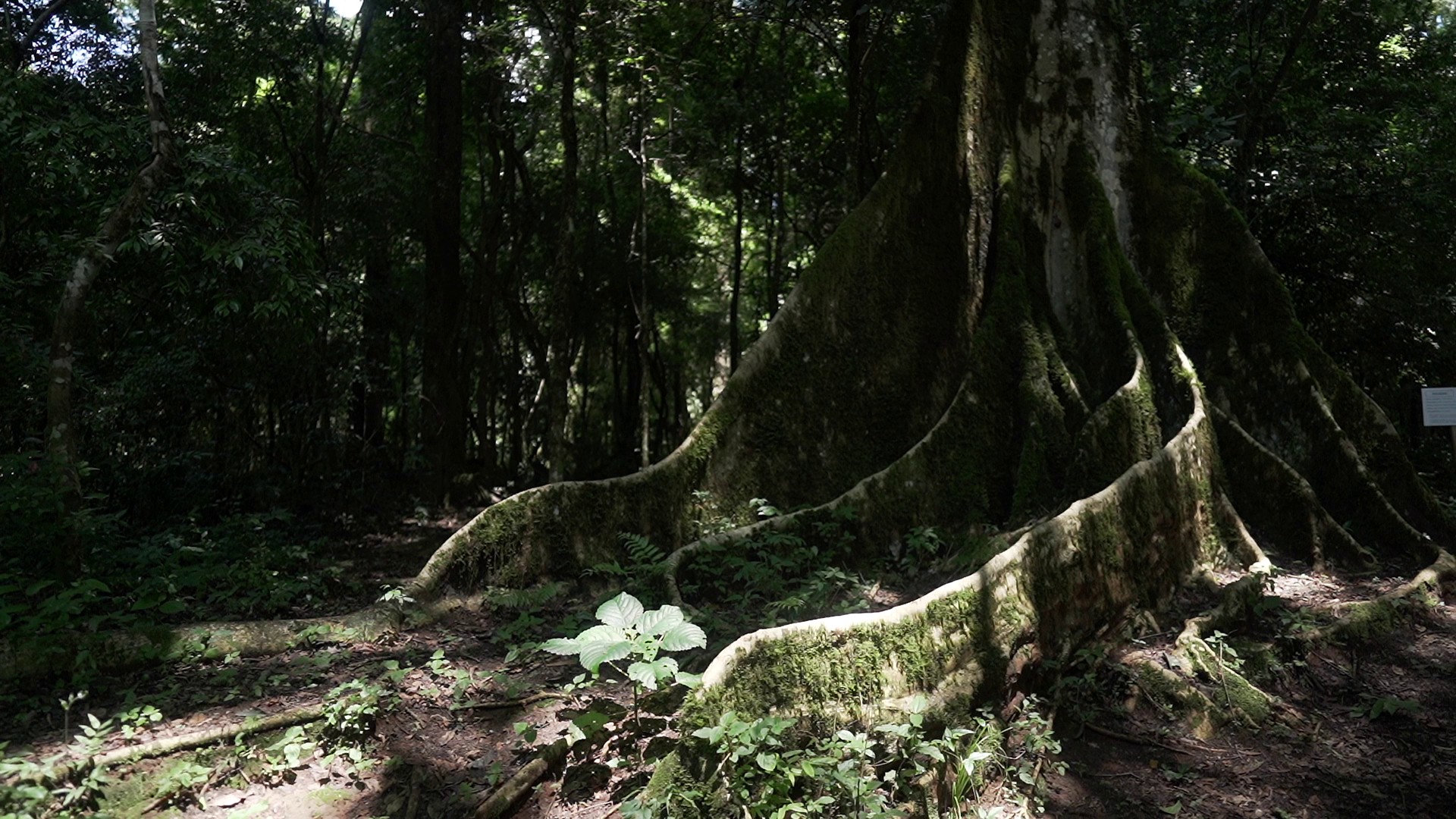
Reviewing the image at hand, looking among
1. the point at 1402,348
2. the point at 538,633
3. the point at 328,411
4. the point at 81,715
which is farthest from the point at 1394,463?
the point at 328,411

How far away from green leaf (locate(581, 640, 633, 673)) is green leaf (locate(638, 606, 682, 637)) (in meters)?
0.11

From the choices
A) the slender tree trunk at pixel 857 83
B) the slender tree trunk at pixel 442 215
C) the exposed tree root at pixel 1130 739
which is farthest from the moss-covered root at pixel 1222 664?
the slender tree trunk at pixel 442 215

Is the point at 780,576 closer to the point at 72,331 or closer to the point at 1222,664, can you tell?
the point at 1222,664

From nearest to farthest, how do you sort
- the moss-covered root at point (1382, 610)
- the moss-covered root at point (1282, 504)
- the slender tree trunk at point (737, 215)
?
the moss-covered root at point (1382, 610) → the moss-covered root at point (1282, 504) → the slender tree trunk at point (737, 215)

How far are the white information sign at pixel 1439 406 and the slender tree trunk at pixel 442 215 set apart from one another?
11.0 meters

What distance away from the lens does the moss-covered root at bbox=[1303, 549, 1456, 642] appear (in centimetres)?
539

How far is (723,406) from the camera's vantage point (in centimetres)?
Answer: 738

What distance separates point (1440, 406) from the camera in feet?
25.4

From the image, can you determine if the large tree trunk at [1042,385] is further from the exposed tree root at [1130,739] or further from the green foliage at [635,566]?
the exposed tree root at [1130,739]

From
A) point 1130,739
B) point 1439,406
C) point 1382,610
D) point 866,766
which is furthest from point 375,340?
point 1439,406

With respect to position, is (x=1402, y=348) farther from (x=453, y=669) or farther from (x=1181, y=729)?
(x=453, y=669)

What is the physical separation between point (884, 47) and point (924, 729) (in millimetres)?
12328

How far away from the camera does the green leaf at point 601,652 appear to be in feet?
12.0

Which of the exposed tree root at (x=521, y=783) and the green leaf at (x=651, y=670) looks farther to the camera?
the exposed tree root at (x=521, y=783)
